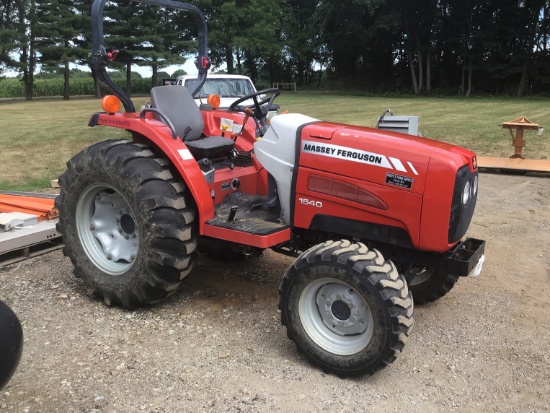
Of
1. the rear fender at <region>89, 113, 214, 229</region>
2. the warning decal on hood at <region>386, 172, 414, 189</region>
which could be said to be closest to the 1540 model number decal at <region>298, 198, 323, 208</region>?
the warning decal on hood at <region>386, 172, 414, 189</region>

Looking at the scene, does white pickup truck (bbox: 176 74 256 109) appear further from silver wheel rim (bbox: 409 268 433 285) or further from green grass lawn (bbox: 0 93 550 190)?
silver wheel rim (bbox: 409 268 433 285)

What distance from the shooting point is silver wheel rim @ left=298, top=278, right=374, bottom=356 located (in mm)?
2754

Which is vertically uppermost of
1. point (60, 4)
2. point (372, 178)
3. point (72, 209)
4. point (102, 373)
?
point (60, 4)

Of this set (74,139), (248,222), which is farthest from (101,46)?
(74,139)

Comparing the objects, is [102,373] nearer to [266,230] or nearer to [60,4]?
[266,230]

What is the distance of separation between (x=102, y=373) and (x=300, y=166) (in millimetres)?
1577

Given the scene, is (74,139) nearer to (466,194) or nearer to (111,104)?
(111,104)

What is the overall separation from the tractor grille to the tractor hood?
75 millimetres

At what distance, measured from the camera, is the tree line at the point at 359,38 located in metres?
29.5

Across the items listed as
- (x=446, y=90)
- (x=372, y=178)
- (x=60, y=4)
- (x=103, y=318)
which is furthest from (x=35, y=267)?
(x=60, y=4)

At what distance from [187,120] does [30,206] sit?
2155 mm

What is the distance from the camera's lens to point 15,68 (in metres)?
31.9

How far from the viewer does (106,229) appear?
371 centimetres

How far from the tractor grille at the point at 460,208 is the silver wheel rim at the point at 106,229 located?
2066 mm
